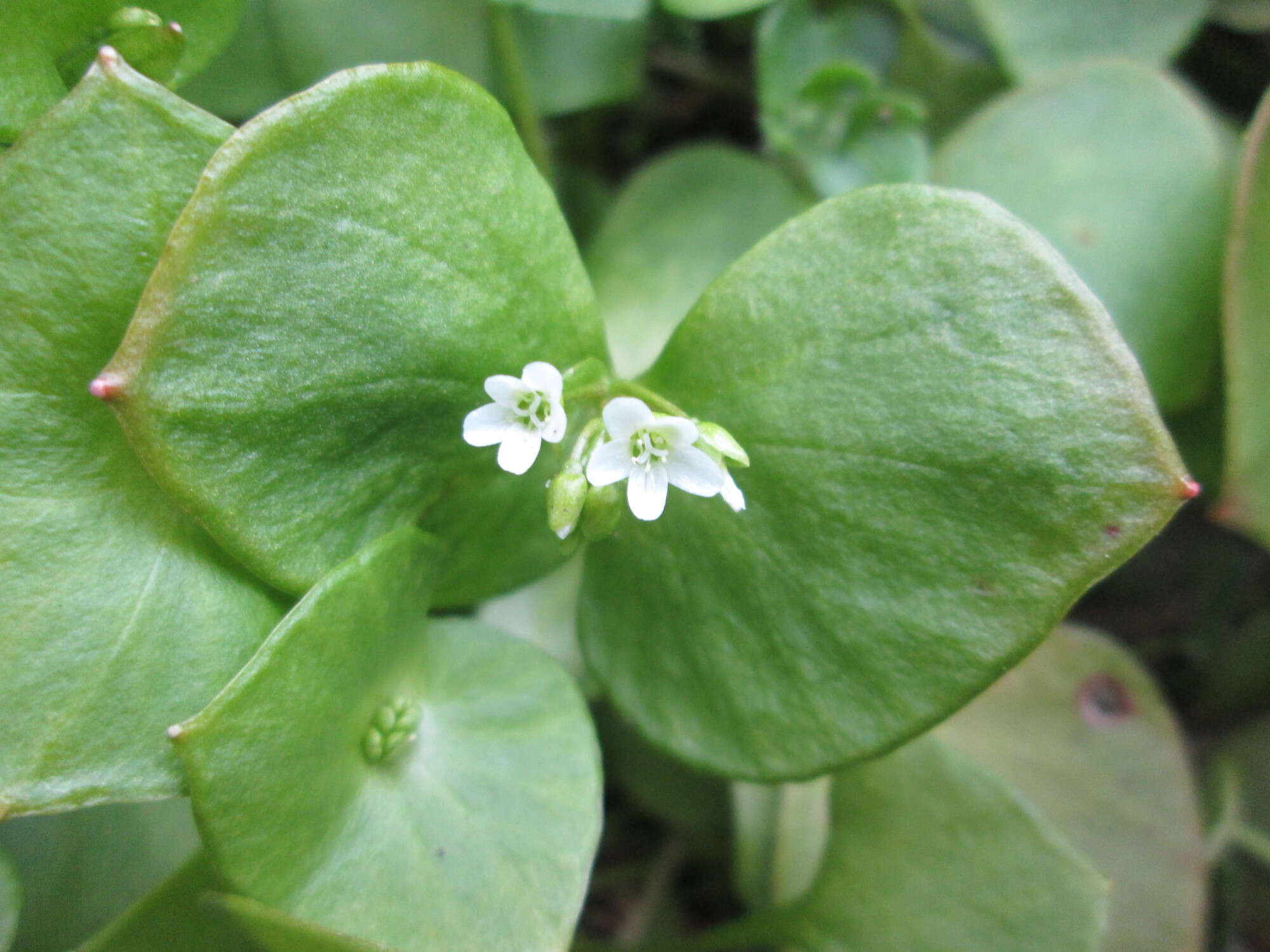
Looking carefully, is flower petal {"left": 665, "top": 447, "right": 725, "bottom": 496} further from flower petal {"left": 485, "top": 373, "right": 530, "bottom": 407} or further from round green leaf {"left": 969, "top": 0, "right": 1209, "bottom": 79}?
round green leaf {"left": 969, "top": 0, "right": 1209, "bottom": 79}

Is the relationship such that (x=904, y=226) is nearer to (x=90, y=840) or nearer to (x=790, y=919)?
(x=790, y=919)

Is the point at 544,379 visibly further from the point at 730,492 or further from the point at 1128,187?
the point at 1128,187

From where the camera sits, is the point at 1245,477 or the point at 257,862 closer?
the point at 257,862

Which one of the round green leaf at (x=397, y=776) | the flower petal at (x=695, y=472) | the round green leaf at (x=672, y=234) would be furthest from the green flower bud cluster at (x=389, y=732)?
the round green leaf at (x=672, y=234)

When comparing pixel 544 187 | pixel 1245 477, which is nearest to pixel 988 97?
pixel 1245 477

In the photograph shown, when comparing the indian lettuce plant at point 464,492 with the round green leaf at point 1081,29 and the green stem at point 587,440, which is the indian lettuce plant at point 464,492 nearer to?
the green stem at point 587,440

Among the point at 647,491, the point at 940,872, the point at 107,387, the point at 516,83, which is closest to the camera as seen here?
the point at 107,387

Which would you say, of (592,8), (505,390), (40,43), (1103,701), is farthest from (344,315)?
(1103,701)
